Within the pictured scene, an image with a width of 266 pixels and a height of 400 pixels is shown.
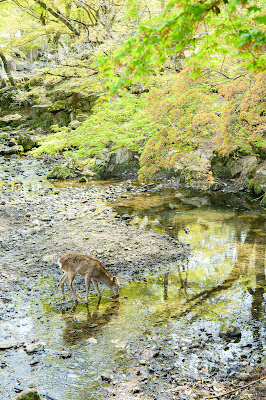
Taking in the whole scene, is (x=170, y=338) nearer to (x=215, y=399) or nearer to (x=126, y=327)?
(x=126, y=327)

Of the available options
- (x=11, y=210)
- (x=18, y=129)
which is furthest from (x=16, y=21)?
(x=11, y=210)

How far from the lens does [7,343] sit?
5.34m

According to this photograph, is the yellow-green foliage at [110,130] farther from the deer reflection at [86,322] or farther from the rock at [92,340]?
the rock at [92,340]

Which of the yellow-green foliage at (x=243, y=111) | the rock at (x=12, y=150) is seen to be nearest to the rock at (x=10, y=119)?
the rock at (x=12, y=150)

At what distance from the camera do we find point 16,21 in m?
24.5

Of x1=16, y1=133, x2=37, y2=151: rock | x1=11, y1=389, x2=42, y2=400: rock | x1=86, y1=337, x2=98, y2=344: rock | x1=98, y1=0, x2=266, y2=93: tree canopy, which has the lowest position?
x1=16, y1=133, x2=37, y2=151: rock

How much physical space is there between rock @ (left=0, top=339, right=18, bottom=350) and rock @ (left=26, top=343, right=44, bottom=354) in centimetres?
22

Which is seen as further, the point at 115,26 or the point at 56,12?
the point at 115,26

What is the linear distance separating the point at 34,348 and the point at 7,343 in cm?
47

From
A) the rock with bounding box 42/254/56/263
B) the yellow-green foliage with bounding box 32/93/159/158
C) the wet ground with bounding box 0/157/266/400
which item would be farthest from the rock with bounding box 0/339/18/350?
the yellow-green foliage with bounding box 32/93/159/158

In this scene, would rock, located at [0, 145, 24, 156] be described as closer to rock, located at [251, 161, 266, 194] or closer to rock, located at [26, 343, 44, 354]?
rock, located at [251, 161, 266, 194]

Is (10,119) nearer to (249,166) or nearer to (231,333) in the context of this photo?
(249,166)

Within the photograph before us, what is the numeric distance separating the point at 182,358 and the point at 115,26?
21.9m

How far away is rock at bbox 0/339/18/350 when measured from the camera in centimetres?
524
